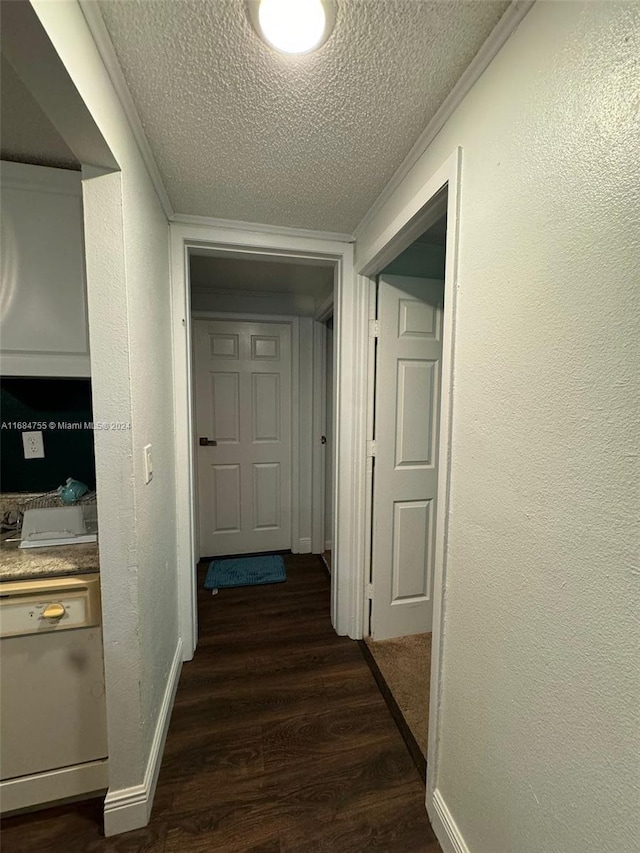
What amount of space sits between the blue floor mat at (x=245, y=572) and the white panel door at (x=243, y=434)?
0.42 ft

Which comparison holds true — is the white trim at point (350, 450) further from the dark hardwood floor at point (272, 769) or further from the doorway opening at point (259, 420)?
the doorway opening at point (259, 420)

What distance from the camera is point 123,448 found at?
99 cm

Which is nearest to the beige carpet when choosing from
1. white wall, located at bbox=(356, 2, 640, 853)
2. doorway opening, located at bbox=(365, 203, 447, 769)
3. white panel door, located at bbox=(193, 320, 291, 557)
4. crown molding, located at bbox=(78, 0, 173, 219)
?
doorway opening, located at bbox=(365, 203, 447, 769)

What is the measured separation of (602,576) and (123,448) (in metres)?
1.15

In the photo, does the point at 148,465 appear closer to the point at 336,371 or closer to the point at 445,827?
the point at 336,371

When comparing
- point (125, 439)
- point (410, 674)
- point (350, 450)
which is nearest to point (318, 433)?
point (350, 450)

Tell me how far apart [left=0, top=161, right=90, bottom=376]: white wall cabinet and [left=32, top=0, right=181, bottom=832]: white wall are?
0.24 meters

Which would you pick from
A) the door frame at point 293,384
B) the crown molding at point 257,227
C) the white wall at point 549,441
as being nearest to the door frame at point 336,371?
the crown molding at point 257,227

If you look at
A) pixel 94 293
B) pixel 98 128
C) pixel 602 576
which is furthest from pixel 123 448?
pixel 602 576

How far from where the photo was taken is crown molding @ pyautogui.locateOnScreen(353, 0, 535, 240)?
71cm

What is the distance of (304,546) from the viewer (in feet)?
9.90

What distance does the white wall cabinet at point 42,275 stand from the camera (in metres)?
1.12

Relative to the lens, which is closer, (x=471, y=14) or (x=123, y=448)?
(x=471, y=14)

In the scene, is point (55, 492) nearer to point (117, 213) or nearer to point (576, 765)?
point (117, 213)
